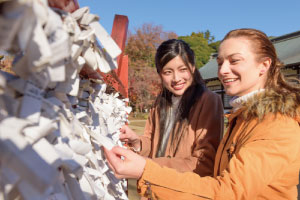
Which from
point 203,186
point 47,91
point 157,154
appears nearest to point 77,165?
point 47,91

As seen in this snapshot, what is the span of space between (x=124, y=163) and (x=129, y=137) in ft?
2.37

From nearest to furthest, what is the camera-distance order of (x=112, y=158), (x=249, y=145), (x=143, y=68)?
(x=112, y=158) → (x=249, y=145) → (x=143, y=68)

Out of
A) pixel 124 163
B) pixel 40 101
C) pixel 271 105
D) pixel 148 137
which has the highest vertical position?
pixel 40 101

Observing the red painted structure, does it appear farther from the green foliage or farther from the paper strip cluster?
the green foliage

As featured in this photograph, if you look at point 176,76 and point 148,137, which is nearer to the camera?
point 176,76

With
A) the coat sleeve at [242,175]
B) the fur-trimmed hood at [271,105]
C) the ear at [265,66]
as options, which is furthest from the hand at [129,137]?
the ear at [265,66]

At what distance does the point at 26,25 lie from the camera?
35cm

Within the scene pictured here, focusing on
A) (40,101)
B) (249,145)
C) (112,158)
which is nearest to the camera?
(40,101)

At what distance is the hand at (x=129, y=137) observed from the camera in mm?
1520

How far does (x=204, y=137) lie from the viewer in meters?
1.38

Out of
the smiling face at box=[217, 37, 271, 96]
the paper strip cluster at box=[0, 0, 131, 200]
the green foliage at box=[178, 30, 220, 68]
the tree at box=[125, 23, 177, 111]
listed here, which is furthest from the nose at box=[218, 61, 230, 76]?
the green foliage at box=[178, 30, 220, 68]

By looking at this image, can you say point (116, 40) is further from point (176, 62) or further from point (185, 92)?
point (185, 92)

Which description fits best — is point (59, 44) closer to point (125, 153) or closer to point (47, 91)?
A: point (47, 91)

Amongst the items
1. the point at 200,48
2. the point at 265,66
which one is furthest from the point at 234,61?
the point at 200,48
